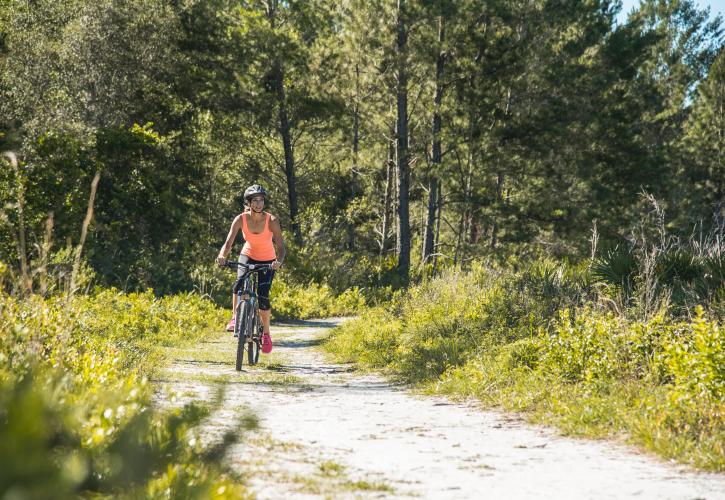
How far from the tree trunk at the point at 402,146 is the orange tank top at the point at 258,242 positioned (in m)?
15.9

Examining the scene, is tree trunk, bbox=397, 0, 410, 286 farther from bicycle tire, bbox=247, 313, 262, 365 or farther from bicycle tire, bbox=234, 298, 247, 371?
bicycle tire, bbox=234, 298, 247, 371

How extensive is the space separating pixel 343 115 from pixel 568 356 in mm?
28757

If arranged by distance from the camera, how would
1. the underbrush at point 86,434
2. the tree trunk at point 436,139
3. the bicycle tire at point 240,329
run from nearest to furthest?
1. the underbrush at point 86,434
2. the bicycle tire at point 240,329
3. the tree trunk at point 436,139

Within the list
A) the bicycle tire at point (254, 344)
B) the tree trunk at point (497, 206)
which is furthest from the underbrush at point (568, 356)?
the tree trunk at point (497, 206)

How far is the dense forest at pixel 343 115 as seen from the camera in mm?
23719

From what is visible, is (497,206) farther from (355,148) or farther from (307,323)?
(307,323)

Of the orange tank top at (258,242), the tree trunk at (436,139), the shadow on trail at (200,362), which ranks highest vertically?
the tree trunk at (436,139)

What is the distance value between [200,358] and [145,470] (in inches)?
388

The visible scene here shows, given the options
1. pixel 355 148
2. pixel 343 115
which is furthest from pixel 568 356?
pixel 355 148

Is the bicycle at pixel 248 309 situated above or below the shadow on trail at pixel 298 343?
above

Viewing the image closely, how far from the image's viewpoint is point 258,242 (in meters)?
10.4

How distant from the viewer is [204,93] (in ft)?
108

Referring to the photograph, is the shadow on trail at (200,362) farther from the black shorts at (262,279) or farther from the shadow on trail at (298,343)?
the shadow on trail at (298,343)

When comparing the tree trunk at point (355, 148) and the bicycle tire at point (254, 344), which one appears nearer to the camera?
the bicycle tire at point (254, 344)
